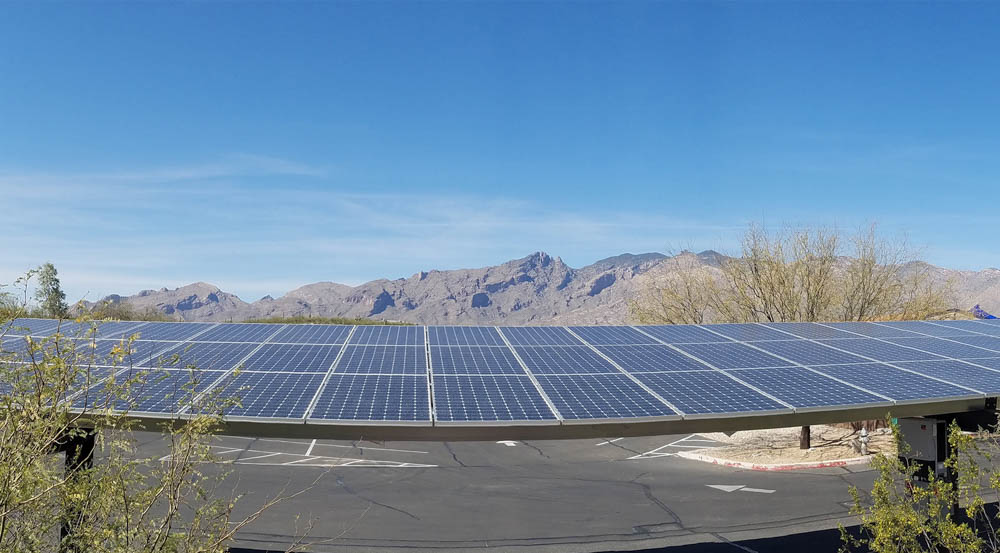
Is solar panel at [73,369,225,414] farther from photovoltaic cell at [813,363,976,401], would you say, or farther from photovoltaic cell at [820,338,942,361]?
photovoltaic cell at [820,338,942,361]

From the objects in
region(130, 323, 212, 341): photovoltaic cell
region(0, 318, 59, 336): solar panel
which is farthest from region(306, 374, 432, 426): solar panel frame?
region(0, 318, 59, 336): solar panel

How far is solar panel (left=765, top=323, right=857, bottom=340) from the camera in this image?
17.3 metres

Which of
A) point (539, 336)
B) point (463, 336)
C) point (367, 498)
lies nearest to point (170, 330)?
point (463, 336)

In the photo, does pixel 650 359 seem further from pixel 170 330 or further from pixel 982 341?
pixel 170 330

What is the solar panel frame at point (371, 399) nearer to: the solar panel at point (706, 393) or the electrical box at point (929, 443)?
the solar panel at point (706, 393)

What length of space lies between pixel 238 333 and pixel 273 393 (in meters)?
6.25

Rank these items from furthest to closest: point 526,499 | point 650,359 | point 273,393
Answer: point 526,499, point 650,359, point 273,393

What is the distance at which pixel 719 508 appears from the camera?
18.8 m

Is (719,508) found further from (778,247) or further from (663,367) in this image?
(778,247)

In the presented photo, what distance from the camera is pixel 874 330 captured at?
733 inches

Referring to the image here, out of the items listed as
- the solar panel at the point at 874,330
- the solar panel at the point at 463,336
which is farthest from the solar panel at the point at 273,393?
the solar panel at the point at 874,330

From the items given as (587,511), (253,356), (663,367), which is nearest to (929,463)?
(663,367)

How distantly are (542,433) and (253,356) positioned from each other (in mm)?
6295

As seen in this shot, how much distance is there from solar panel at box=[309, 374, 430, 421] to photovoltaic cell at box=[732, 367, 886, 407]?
5.57m
